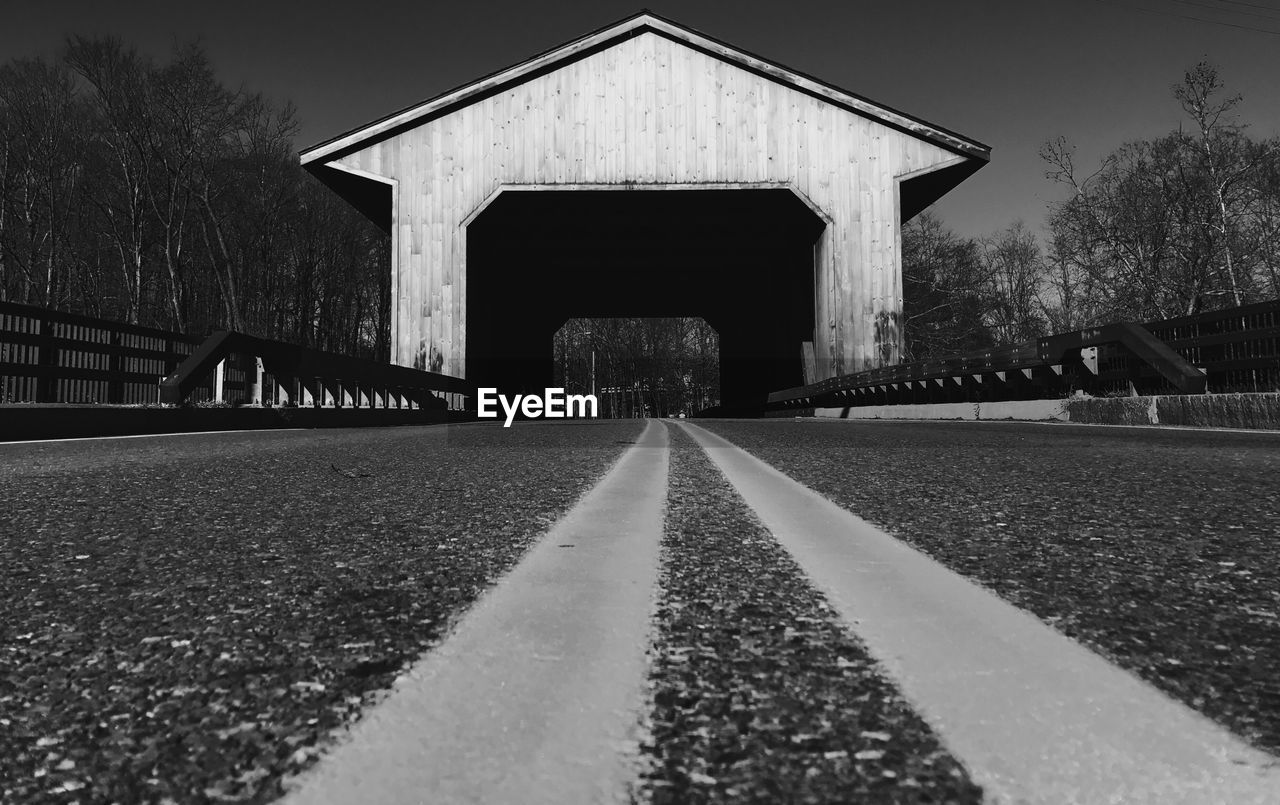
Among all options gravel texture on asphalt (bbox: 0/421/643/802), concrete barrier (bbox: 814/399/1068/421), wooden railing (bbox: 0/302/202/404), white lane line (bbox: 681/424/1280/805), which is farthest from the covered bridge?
white lane line (bbox: 681/424/1280/805)

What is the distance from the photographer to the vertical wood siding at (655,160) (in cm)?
1916

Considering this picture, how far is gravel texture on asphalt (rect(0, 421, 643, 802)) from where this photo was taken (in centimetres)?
77

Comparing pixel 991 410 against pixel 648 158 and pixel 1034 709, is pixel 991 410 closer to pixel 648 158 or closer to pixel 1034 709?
pixel 648 158

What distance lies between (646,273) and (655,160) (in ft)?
41.6

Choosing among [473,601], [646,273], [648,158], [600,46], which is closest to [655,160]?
[648,158]

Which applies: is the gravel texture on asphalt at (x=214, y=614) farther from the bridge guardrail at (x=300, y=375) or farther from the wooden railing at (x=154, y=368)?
the wooden railing at (x=154, y=368)

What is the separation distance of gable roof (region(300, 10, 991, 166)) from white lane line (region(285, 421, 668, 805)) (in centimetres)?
1971

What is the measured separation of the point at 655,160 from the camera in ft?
63.1

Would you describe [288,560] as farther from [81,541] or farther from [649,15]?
[649,15]

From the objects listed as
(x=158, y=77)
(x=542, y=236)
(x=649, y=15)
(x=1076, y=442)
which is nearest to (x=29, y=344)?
(x=1076, y=442)

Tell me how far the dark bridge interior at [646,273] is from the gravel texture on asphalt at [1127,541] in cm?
1633

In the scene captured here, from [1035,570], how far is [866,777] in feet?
3.63

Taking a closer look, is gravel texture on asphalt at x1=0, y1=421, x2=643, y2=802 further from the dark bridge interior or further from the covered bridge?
the dark bridge interior

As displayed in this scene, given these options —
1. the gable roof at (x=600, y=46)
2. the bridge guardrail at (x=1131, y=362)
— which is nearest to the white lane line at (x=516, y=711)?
the bridge guardrail at (x=1131, y=362)
